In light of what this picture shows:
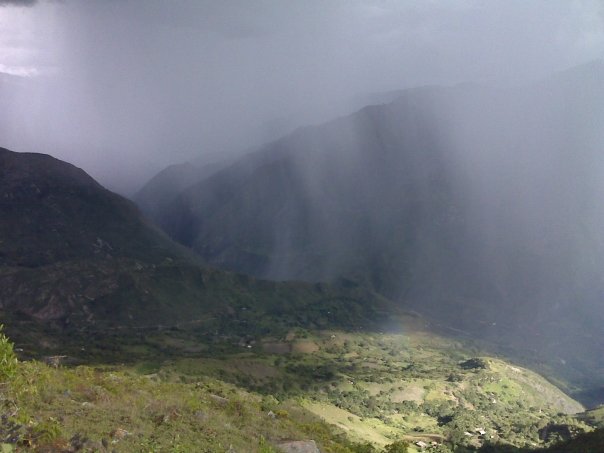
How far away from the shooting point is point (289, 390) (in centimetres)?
10144

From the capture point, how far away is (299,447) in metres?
41.1

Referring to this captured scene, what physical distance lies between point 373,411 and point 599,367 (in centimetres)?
13182

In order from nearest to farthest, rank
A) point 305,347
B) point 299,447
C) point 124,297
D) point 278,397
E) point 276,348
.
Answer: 1. point 299,447
2. point 278,397
3. point 276,348
4. point 305,347
5. point 124,297

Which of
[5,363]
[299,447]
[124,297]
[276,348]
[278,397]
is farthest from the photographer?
[124,297]

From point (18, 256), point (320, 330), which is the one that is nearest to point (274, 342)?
point (320, 330)

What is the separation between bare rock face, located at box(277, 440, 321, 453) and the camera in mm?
39944

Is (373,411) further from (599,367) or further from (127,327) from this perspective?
(599,367)

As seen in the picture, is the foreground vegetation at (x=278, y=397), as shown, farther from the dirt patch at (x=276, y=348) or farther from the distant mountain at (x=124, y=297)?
the distant mountain at (x=124, y=297)

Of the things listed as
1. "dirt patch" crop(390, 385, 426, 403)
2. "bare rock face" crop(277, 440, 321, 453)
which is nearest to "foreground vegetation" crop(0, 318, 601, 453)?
"dirt patch" crop(390, 385, 426, 403)

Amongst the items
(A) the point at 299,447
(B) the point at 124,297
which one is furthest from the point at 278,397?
(B) the point at 124,297

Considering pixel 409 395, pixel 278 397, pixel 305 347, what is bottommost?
pixel 305 347

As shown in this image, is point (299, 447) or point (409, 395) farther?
point (409, 395)

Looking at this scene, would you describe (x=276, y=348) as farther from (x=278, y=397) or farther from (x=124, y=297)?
(x=124, y=297)

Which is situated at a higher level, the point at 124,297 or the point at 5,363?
the point at 5,363
